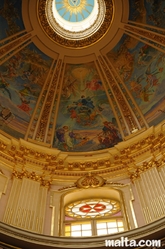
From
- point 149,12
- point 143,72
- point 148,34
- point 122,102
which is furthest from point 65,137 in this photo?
point 149,12

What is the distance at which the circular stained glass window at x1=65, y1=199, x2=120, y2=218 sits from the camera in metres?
→ 11.6

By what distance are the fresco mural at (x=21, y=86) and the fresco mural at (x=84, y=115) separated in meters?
1.34

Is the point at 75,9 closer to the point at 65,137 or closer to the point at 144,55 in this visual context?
the point at 144,55

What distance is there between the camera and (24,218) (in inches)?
421

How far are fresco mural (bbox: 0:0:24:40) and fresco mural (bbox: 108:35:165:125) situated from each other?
465 centimetres

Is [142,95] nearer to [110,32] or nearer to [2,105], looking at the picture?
[110,32]

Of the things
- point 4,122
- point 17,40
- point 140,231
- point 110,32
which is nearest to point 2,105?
point 4,122

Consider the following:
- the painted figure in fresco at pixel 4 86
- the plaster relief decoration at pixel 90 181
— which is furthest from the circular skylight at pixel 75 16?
the plaster relief decoration at pixel 90 181

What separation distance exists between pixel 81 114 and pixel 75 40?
3793 mm

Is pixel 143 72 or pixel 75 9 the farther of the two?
pixel 75 9

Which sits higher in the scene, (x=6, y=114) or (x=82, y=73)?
(x=82, y=73)

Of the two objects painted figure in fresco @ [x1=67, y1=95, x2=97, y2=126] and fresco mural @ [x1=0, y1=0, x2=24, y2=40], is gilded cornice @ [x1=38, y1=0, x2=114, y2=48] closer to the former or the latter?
fresco mural @ [x1=0, y1=0, x2=24, y2=40]

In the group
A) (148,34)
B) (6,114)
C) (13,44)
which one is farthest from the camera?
(13,44)

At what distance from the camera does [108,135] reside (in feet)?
52.5
